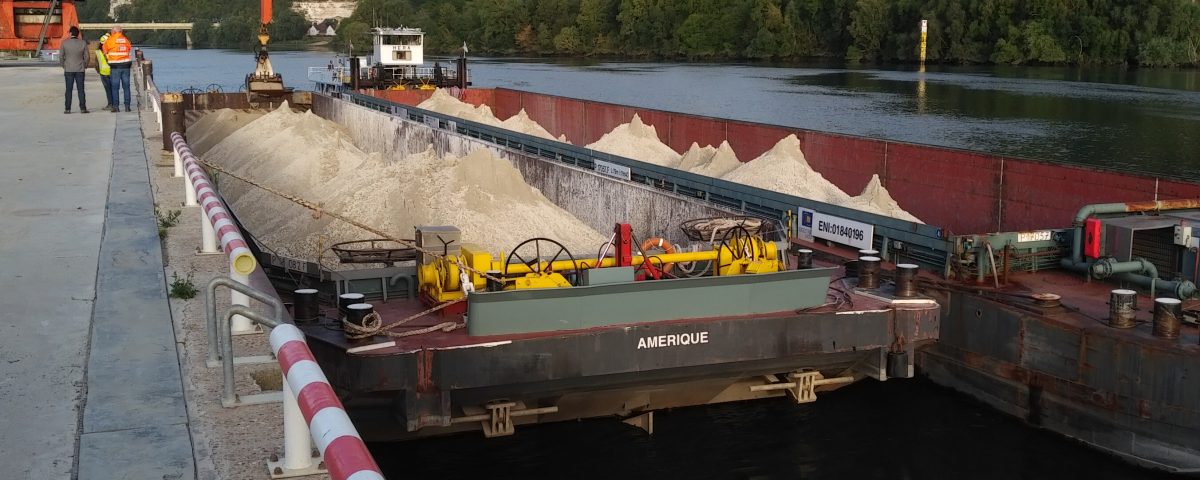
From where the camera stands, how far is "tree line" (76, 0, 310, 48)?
152 m

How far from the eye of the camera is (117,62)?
927 inches

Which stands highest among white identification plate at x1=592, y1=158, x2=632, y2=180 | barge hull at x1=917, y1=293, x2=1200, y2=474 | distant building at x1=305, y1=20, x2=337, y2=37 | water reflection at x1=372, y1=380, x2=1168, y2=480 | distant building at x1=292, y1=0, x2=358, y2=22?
distant building at x1=292, y1=0, x2=358, y2=22

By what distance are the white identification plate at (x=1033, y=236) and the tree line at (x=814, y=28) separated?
63566 millimetres

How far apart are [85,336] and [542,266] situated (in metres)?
4.78

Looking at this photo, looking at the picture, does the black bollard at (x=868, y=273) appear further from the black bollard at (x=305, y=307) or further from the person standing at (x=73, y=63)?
the person standing at (x=73, y=63)

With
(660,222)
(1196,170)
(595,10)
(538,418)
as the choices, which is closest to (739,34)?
(595,10)

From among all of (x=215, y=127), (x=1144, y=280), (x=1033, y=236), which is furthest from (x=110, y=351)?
(x=215, y=127)

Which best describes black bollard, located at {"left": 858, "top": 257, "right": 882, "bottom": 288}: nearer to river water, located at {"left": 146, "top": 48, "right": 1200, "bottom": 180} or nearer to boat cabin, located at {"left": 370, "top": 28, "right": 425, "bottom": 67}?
river water, located at {"left": 146, "top": 48, "right": 1200, "bottom": 180}

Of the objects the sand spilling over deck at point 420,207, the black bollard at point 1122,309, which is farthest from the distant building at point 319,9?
the black bollard at point 1122,309

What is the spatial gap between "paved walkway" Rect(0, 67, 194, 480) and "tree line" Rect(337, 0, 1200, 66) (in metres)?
69.6

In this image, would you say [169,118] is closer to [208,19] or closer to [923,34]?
[923,34]

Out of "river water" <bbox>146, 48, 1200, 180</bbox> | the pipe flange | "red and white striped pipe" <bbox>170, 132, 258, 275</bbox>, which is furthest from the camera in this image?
"river water" <bbox>146, 48, 1200, 180</bbox>

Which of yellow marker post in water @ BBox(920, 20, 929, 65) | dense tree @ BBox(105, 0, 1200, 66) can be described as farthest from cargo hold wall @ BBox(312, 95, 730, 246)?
yellow marker post in water @ BBox(920, 20, 929, 65)

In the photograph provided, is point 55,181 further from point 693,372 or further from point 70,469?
point 70,469
